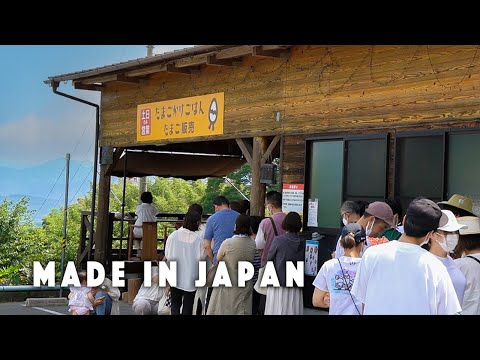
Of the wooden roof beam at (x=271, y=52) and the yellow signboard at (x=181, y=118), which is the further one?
the yellow signboard at (x=181, y=118)

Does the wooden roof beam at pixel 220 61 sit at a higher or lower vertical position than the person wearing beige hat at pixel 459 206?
higher

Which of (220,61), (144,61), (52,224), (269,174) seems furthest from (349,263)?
(52,224)

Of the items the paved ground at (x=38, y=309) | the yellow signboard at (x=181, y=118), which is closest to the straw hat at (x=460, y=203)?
the yellow signboard at (x=181, y=118)

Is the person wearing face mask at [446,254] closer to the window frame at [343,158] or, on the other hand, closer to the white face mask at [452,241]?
the white face mask at [452,241]

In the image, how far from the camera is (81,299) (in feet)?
28.2

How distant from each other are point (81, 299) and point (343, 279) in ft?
12.3

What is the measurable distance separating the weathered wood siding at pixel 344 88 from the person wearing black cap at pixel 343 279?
3030mm

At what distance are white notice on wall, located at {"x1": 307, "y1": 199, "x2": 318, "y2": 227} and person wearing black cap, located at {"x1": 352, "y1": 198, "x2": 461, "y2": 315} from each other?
6056mm

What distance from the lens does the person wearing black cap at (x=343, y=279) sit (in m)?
5.79

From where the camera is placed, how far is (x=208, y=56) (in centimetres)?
1151

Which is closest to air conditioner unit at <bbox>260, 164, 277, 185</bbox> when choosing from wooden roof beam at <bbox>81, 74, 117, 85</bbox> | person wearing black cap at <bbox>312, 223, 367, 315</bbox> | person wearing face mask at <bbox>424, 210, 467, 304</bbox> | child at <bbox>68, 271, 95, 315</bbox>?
child at <bbox>68, 271, 95, 315</bbox>
